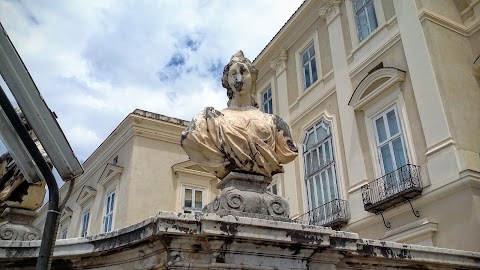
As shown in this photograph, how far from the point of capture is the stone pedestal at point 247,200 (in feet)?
10.9

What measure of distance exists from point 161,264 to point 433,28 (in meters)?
9.11

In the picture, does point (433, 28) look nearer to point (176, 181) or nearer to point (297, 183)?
point (297, 183)

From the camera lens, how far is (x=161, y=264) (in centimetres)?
277

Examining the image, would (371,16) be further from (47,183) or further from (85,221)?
(85,221)

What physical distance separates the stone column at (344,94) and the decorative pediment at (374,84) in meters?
0.37

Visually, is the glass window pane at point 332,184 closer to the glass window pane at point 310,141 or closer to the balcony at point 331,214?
the balcony at point 331,214

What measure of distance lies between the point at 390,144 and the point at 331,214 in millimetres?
2249

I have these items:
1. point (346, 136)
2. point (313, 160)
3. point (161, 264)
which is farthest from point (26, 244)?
point (313, 160)

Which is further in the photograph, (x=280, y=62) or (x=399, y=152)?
(x=280, y=62)

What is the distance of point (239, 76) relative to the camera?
416 centimetres

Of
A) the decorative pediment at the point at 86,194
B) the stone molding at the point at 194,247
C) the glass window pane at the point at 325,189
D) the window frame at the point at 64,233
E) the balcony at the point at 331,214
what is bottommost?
the stone molding at the point at 194,247

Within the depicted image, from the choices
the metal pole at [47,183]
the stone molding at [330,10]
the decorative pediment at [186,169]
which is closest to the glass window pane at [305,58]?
the stone molding at [330,10]

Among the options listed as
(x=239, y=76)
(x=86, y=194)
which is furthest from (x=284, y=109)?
(x=239, y=76)

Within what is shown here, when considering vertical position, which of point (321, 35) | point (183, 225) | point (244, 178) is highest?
point (321, 35)
